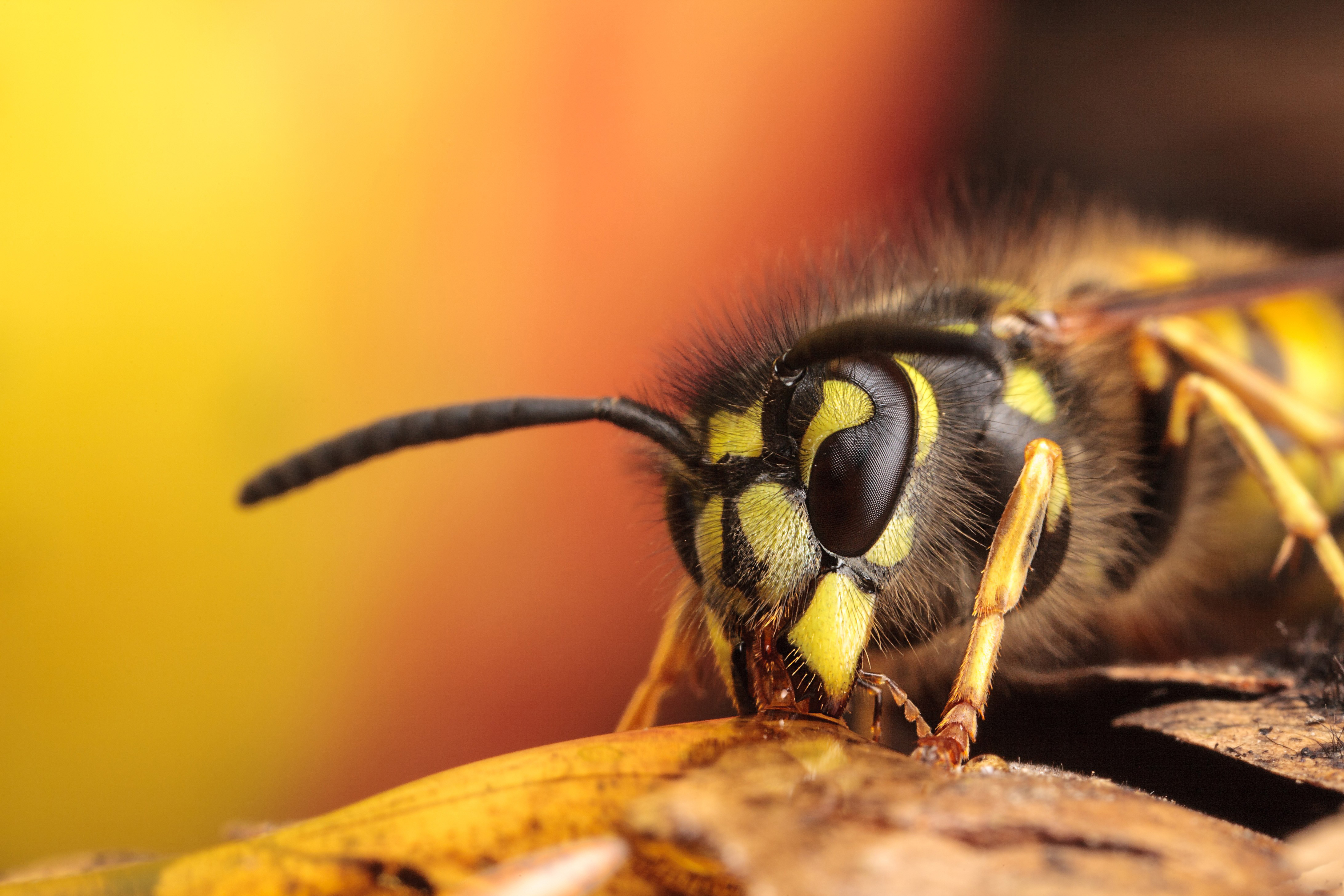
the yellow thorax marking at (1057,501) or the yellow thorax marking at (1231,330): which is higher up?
the yellow thorax marking at (1231,330)

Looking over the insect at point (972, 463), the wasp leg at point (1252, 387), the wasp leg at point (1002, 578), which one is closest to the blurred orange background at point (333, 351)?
the insect at point (972, 463)

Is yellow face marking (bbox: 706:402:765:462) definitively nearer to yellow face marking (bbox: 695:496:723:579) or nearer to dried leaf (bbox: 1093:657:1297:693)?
yellow face marking (bbox: 695:496:723:579)

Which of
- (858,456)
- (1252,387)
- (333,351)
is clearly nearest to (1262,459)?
(1252,387)

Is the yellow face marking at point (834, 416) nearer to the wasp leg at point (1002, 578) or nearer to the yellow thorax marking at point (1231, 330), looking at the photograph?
the wasp leg at point (1002, 578)

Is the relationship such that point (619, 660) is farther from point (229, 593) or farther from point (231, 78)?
point (231, 78)

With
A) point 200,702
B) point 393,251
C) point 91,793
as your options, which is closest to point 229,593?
point 200,702

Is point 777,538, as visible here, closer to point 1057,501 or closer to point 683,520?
point 683,520
